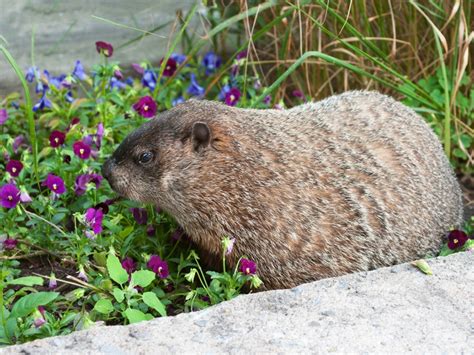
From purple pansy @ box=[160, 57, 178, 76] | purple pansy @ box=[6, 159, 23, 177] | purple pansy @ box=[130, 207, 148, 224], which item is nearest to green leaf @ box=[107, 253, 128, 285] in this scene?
purple pansy @ box=[130, 207, 148, 224]

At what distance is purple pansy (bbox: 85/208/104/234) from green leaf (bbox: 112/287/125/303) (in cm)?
46

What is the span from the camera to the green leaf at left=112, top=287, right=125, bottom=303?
3.64m

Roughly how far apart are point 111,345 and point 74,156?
175 centimetres

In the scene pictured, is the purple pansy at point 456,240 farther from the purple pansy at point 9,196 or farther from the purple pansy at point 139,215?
the purple pansy at point 9,196

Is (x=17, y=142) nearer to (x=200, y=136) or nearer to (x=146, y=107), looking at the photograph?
(x=146, y=107)

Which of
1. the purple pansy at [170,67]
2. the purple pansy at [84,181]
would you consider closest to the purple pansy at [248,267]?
the purple pansy at [84,181]

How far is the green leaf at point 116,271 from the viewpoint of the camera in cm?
373

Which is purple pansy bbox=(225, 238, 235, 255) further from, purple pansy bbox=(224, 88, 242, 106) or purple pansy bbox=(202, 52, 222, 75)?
purple pansy bbox=(202, 52, 222, 75)

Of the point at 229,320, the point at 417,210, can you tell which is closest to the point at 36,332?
the point at 229,320

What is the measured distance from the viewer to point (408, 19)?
5828mm

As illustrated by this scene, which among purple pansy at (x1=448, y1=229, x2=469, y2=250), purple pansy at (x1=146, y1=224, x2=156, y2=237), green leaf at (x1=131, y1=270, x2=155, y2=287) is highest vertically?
green leaf at (x1=131, y1=270, x2=155, y2=287)

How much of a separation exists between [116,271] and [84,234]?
51cm

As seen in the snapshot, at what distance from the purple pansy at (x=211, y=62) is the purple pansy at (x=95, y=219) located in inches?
91.8

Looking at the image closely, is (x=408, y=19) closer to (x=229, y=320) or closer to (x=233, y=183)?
(x=233, y=183)
